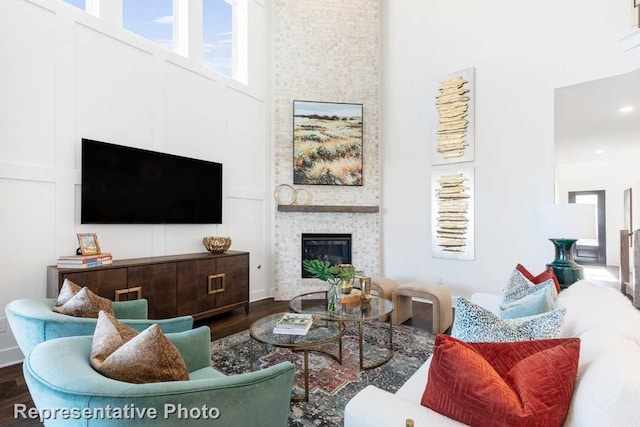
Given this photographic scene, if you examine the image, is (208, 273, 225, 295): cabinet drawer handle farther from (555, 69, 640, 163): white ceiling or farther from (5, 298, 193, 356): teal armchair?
(555, 69, 640, 163): white ceiling

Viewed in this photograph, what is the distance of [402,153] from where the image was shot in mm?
4855

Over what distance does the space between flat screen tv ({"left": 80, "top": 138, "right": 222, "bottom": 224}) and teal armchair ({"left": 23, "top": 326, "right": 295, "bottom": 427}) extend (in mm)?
2283

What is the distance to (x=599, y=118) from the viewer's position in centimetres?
465

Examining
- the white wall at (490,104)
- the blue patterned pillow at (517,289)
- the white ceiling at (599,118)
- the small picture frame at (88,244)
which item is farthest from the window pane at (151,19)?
the white ceiling at (599,118)

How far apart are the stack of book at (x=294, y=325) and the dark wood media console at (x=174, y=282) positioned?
144 cm

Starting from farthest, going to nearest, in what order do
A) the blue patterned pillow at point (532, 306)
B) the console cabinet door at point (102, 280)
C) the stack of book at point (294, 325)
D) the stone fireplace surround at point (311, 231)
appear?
the stone fireplace surround at point (311, 231) < the console cabinet door at point (102, 280) < the stack of book at point (294, 325) < the blue patterned pillow at point (532, 306)

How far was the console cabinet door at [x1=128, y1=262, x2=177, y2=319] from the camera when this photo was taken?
2.90 m

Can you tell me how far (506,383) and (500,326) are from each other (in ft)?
1.03

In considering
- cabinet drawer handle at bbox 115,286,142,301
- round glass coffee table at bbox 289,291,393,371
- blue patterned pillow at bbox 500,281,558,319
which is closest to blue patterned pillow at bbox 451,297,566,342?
blue patterned pillow at bbox 500,281,558,319

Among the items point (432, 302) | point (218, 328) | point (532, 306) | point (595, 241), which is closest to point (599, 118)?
point (432, 302)

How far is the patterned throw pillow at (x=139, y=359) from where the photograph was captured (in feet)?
3.24

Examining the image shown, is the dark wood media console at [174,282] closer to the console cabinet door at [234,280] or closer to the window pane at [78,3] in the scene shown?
the console cabinet door at [234,280]

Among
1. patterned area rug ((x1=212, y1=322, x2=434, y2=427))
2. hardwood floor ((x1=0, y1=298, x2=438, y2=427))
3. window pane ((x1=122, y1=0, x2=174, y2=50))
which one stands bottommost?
hardwood floor ((x1=0, y1=298, x2=438, y2=427))

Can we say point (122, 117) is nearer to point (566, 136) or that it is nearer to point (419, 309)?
point (419, 309)
